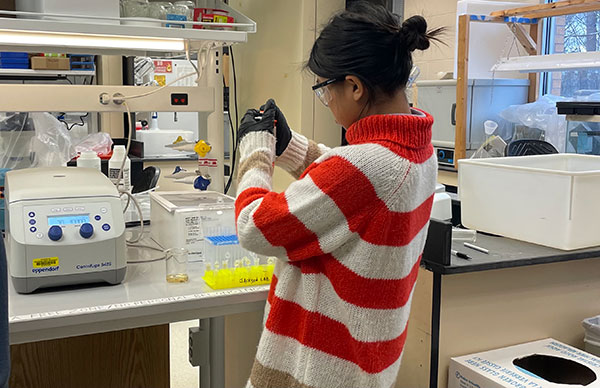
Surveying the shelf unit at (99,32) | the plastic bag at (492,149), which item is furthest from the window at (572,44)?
the shelf unit at (99,32)

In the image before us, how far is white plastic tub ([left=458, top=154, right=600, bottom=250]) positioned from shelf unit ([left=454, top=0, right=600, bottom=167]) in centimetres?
132

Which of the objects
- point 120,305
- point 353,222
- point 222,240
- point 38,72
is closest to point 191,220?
point 222,240

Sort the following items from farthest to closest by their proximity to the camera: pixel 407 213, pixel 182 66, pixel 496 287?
pixel 182 66 → pixel 496 287 → pixel 407 213

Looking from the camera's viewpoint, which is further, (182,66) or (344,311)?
(182,66)

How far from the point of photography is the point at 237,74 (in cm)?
299

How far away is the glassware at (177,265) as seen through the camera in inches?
62.5

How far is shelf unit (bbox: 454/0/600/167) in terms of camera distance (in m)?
2.99

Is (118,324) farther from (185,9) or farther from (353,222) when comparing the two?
(185,9)

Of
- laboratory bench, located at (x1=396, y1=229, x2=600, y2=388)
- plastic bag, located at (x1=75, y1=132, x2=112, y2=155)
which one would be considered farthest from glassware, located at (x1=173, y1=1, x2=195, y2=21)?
plastic bag, located at (x1=75, y1=132, x2=112, y2=155)

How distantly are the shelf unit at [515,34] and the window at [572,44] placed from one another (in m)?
0.26

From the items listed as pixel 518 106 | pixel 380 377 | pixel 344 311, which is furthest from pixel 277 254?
pixel 518 106

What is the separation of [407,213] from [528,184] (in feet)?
2.47

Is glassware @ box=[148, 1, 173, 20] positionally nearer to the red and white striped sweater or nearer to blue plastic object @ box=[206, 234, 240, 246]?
blue plastic object @ box=[206, 234, 240, 246]

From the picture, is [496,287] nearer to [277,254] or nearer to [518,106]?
[277,254]
